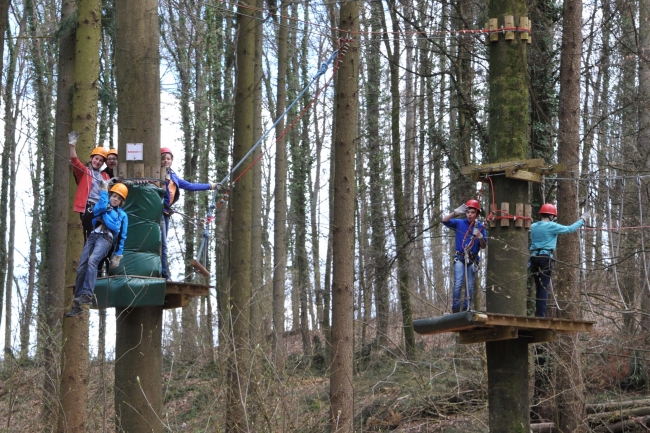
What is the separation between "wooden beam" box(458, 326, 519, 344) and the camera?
7953mm

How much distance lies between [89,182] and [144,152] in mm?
1559

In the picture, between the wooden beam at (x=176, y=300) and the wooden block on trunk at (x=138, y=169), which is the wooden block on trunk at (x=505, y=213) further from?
the wooden block on trunk at (x=138, y=169)

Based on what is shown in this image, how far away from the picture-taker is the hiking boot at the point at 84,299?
24.8ft

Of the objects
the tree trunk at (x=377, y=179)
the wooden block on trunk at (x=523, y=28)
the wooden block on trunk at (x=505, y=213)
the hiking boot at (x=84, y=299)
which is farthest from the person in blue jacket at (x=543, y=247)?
the tree trunk at (x=377, y=179)

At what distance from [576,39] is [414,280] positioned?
1260cm

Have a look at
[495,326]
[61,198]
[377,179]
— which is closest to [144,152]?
[495,326]

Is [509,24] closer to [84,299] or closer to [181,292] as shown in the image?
[181,292]

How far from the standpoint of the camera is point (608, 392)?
12.9 meters

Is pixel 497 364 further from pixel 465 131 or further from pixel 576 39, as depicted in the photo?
pixel 465 131

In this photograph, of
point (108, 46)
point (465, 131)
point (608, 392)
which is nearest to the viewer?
point (608, 392)

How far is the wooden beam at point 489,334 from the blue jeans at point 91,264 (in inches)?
142

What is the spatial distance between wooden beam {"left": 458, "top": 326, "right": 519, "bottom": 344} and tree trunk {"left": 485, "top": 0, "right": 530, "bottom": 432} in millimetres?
400

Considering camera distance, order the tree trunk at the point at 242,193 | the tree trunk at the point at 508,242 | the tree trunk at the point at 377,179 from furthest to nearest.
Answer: the tree trunk at the point at 377,179 < the tree trunk at the point at 242,193 < the tree trunk at the point at 508,242

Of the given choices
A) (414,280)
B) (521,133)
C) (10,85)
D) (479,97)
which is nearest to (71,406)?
(521,133)
